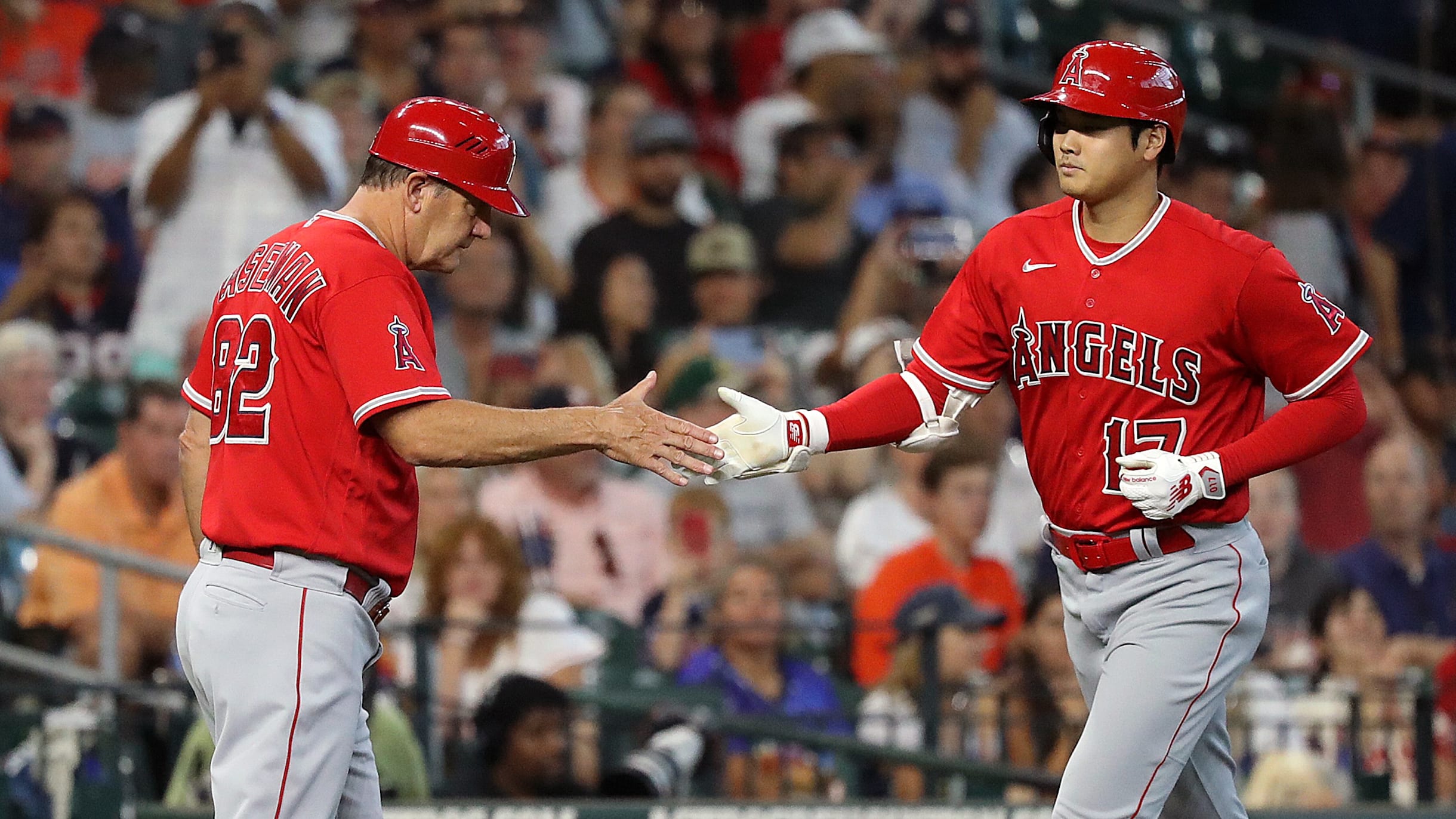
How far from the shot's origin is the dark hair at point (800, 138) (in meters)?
9.14

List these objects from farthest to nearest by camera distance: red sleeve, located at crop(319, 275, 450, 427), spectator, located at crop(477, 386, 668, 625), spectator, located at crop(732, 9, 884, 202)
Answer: spectator, located at crop(732, 9, 884, 202) < spectator, located at crop(477, 386, 668, 625) < red sleeve, located at crop(319, 275, 450, 427)

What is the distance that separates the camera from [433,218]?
3.74 metres

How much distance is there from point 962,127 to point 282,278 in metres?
6.66

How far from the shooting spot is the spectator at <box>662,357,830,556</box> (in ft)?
25.6

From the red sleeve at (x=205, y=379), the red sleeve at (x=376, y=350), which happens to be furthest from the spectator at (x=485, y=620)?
the red sleeve at (x=376, y=350)

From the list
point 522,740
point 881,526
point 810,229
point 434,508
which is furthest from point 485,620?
point 810,229

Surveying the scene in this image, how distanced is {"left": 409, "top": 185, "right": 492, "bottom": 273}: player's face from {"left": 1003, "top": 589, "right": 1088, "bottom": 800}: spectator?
11.0ft

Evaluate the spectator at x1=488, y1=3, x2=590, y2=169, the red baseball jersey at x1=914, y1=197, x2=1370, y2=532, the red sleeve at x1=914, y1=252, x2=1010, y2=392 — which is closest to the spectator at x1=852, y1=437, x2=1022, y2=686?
the spectator at x1=488, y1=3, x2=590, y2=169

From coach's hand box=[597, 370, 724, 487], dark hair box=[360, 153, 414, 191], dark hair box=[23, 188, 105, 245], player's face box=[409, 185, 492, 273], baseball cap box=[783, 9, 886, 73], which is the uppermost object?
baseball cap box=[783, 9, 886, 73]

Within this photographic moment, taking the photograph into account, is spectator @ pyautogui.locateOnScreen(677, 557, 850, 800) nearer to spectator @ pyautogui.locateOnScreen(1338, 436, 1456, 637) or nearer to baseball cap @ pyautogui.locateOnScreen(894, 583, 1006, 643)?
baseball cap @ pyautogui.locateOnScreen(894, 583, 1006, 643)

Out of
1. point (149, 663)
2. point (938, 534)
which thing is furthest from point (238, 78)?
point (938, 534)

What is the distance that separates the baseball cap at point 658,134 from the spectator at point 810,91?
0.58 metres

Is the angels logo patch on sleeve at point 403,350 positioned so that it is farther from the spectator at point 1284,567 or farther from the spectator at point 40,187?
the spectator at point 1284,567

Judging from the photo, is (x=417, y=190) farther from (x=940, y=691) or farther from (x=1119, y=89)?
(x=940, y=691)
